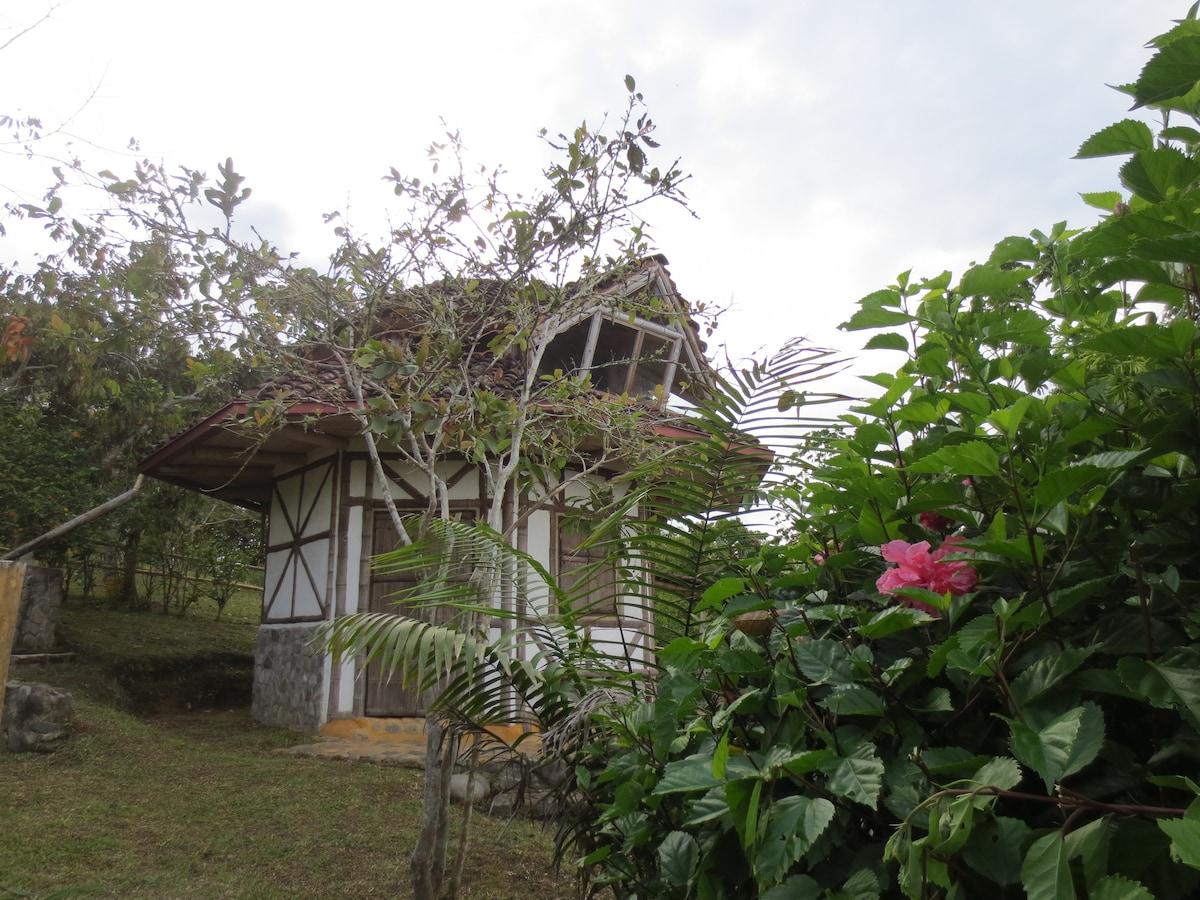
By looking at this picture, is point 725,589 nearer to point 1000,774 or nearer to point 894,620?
point 894,620

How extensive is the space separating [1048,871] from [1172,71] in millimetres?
906

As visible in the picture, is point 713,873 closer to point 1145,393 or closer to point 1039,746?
point 1039,746

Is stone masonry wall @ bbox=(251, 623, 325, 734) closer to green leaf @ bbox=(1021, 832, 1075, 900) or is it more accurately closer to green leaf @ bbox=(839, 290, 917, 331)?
green leaf @ bbox=(839, 290, 917, 331)

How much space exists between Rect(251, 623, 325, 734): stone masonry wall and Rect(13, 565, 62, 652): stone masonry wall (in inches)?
120

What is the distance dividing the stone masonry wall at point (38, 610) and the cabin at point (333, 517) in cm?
253

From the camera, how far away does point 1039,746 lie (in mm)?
966

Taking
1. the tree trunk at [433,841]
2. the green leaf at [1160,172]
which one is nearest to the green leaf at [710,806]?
the green leaf at [1160,172]

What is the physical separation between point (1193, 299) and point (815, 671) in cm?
74

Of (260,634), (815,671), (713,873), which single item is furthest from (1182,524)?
(260,634)

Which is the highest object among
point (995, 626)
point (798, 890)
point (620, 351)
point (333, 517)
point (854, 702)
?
point (620, 351)

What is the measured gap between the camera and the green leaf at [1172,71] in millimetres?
988

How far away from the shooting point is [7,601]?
8.18 feet

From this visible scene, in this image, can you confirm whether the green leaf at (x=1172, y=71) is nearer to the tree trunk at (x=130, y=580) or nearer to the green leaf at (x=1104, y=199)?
the green leaf at (x=1104, y=199)

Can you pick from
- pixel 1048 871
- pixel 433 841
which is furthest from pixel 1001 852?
pixel 433 841
